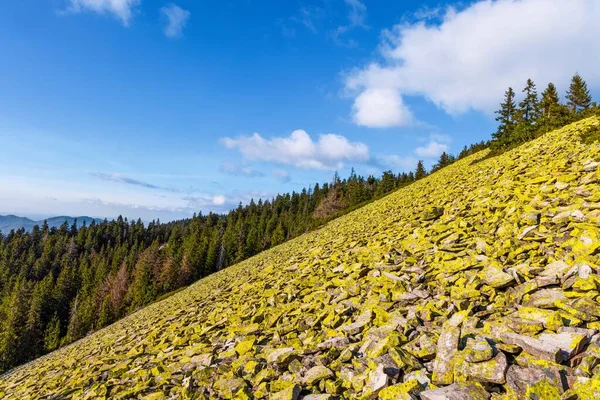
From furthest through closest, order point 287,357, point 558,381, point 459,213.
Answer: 1. point 459,213
2. point 287,357
3. point 558,381

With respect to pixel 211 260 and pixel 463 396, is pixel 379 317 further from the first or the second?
pixel 211 260

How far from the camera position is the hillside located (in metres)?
5.80

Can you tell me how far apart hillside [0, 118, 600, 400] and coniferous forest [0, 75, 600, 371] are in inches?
1147

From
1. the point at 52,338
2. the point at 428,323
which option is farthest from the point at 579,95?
the point at 52,338

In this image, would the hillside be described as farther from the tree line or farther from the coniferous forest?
the tree line

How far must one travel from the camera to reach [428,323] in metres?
8.13

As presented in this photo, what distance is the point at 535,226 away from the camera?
10688 mm

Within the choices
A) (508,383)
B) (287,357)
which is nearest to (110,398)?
(287,357)

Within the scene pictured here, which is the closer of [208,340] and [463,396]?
[463,396]

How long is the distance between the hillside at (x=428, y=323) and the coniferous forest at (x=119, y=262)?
29.1 metres

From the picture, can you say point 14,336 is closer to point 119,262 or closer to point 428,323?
point 119,262

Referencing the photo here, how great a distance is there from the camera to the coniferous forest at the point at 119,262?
2443 inches

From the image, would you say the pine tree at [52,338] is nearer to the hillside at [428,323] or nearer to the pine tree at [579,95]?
the hillside at [428,323]

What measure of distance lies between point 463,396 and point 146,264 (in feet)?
347
